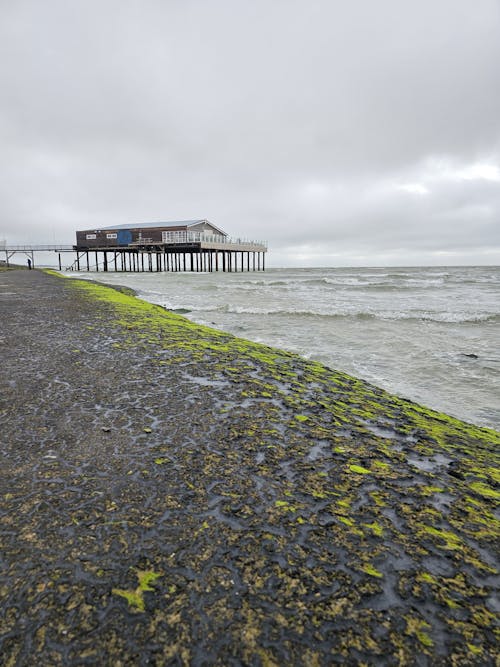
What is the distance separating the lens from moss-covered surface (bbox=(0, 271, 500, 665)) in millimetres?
1481

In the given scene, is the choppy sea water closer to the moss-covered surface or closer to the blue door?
the moss-covered surface

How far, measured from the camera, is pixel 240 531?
2.10 m

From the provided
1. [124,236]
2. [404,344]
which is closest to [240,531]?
[404,344]

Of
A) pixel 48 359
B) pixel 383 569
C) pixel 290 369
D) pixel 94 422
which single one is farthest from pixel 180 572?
pixel 48 359

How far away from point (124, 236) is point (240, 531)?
60.9m

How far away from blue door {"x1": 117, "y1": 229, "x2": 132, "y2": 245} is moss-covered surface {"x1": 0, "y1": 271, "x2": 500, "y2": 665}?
187 feet

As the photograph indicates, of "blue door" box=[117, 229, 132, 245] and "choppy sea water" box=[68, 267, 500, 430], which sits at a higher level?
"blue door" box=[117, 229, 132, 245]

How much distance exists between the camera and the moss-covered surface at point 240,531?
1481 mm

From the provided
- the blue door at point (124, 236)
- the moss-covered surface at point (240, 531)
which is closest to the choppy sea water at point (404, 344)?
the moss-covered surface at point (240, 531)

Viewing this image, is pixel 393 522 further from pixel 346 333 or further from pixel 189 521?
pixel 346 333

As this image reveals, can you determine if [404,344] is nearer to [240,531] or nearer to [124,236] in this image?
[240,531]

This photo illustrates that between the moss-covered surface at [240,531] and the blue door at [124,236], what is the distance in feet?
187

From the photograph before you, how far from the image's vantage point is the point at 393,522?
7.30ft

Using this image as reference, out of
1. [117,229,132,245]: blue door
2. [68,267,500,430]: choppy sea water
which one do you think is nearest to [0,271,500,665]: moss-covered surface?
[68,267,500,430]: choppy sea water
